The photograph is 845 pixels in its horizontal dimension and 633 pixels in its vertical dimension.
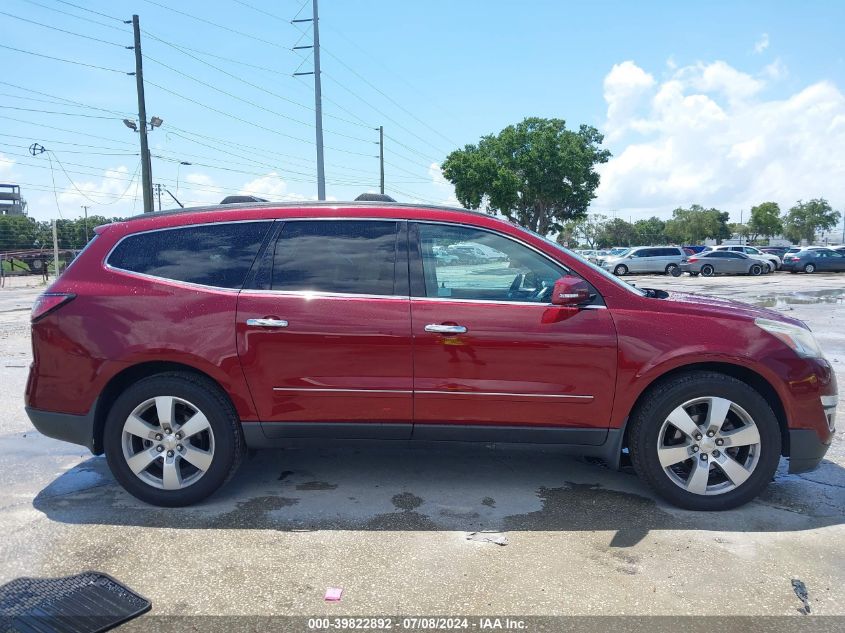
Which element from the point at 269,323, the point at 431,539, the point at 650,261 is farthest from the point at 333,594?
the point at 650,261

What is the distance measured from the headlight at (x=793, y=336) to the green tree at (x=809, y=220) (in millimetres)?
101019

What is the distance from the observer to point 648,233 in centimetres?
12156

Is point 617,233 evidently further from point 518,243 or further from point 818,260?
point 518,243

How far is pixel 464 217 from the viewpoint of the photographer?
3.80 m

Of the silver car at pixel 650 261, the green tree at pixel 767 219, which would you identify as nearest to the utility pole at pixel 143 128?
the silver car at pixel 650 261

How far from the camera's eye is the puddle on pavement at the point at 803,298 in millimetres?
16312

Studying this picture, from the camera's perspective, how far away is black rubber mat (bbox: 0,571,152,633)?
255cm

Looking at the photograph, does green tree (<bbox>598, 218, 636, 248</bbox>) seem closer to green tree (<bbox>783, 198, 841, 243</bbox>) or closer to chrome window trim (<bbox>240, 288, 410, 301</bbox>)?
green tree (<bbox>783, 198, 841, 243</bbox>)

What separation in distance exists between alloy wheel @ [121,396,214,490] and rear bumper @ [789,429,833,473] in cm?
344

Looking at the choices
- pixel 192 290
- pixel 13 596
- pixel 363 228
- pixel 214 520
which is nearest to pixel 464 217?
pixel 363 228

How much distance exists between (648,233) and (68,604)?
129 metres

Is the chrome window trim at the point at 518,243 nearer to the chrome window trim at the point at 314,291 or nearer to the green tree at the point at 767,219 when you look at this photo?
the chrome window trim at the point at 314,291

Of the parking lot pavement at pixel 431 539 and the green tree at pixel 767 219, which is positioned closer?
the parking lot pavement at pixel 431 539

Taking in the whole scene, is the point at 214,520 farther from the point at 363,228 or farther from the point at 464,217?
the point at 464,217
